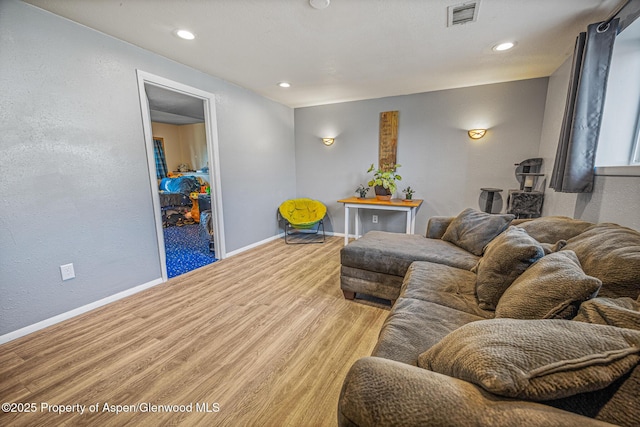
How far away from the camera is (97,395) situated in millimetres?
1367

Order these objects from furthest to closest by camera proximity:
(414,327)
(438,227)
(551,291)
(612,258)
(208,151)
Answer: (208,151), (438,227), (414,327), (612,258), (551,291)

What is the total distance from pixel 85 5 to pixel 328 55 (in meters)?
1.88

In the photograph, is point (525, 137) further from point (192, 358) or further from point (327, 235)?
point (192, 358)

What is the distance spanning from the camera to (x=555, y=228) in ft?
5.38

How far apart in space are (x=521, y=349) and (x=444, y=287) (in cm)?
103

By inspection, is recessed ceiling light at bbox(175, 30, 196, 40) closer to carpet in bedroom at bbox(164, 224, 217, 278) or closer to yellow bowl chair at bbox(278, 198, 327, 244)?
carpet in bedroom at bbox(164, 224, 217, 278)

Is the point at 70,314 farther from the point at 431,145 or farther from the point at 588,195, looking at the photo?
the point at 431,145

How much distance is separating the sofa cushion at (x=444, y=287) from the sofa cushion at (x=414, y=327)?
6 centimetres

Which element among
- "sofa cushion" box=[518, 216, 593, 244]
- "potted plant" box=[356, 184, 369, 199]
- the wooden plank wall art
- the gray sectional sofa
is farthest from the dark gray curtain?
"potted plant" box=[356, 184, 369, 199]

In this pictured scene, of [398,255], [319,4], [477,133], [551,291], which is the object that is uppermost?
[319,4]

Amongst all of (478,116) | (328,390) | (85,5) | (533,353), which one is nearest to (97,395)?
(328,390)

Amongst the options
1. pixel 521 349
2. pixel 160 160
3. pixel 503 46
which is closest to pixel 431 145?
pixel 503 46

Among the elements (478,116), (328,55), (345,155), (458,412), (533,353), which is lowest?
(458,412)

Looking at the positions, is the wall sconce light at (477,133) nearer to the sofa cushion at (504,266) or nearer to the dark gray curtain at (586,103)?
the dark gray curtain at (586,103)
